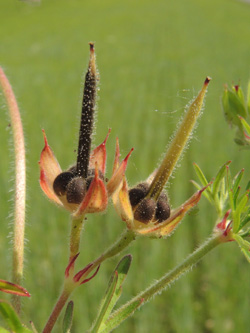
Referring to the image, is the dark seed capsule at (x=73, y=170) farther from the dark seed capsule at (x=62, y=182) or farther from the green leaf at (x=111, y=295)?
the green leaf at (x=111, y=295)

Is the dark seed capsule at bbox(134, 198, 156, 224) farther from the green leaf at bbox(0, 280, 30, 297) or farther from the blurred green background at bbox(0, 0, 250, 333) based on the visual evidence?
the green leaf at bbox(0, 280, 30, 297)

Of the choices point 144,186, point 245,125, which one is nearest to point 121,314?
point 144,186

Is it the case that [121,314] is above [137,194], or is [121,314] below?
below

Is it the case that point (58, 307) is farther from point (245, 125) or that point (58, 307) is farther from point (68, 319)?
point (245, 125)

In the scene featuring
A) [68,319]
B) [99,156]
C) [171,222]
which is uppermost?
[99,156]

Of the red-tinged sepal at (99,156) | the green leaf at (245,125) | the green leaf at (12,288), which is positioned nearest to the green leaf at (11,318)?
the green leaf at (12,288)
